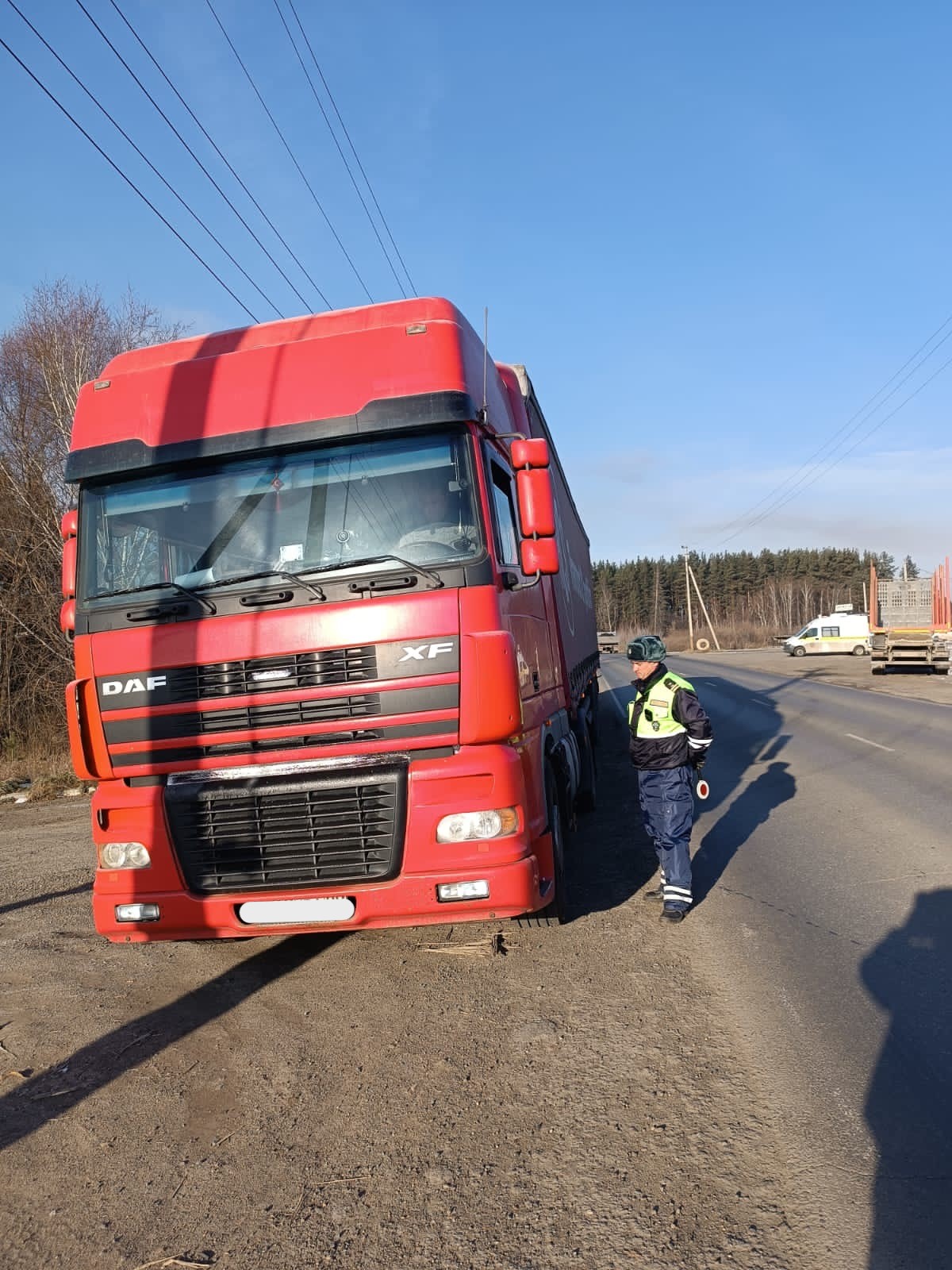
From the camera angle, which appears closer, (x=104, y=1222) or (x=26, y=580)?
(x=104, y=1222)

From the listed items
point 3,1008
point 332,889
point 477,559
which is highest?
point 477,559

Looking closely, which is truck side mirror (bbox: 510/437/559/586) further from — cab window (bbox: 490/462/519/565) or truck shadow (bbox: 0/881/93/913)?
truck shadow (bbox: 0/881/93/913)

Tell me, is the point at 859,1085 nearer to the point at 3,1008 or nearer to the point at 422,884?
the point at 422,884

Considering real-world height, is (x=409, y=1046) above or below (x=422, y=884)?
below

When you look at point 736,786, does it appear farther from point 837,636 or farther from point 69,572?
point 837,636

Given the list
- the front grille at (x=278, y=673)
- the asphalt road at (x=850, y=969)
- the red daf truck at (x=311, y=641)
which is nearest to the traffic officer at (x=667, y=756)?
the asphalt road at (x=850, y=969)

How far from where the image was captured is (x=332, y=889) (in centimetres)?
444

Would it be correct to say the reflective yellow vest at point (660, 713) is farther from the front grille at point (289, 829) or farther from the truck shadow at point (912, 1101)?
the front grille at point (289, 829)

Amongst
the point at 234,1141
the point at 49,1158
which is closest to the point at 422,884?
the point at 234,1141

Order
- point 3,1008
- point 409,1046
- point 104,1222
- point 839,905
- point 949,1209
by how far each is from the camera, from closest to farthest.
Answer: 1. point 949,1209
2. point 104,1222
3. point 409,1046
4. point 3,1008
5. point 839,905

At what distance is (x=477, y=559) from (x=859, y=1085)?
2.71 metres

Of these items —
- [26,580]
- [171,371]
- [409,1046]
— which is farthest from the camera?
[26,580]

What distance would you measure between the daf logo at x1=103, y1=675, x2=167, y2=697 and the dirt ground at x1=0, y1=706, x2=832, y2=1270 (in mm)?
1656

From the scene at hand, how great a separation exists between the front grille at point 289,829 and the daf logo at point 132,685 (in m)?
0.51
